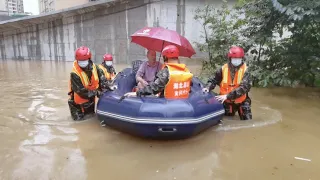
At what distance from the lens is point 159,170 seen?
3.00 meters

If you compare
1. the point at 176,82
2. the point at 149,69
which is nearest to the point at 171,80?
the point at 176,82

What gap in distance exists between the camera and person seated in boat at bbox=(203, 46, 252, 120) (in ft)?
13.6

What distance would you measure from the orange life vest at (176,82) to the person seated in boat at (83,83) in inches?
48.5

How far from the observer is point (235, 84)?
4270 millimetres

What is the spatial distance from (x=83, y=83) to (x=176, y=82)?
1.48m

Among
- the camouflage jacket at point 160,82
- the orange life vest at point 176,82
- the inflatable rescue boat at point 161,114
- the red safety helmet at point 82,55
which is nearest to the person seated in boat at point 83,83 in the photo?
the red safety helmet at point 82,55

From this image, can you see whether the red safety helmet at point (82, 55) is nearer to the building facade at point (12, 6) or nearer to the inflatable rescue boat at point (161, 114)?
the inflatable rescue boat at point (161, 114)

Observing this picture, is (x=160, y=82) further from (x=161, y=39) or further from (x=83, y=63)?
(x=83, y=63)

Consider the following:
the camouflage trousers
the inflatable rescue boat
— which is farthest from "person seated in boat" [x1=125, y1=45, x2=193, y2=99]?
the camouflage trousers

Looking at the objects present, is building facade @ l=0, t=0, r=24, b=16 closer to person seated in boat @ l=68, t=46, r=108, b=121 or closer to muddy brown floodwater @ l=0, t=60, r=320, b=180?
person seated in boat @ l=68, t=46, r=108, b=121

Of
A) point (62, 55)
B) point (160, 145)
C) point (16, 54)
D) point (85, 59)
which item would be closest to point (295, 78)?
point (160, 145)

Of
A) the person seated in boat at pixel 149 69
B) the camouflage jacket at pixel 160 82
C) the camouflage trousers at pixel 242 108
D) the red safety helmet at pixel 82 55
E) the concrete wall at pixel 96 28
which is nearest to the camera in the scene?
the camouflage jacket at pixel 160 82

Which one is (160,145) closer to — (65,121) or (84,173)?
(84,173)

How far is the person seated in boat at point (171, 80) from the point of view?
12.0 feet
